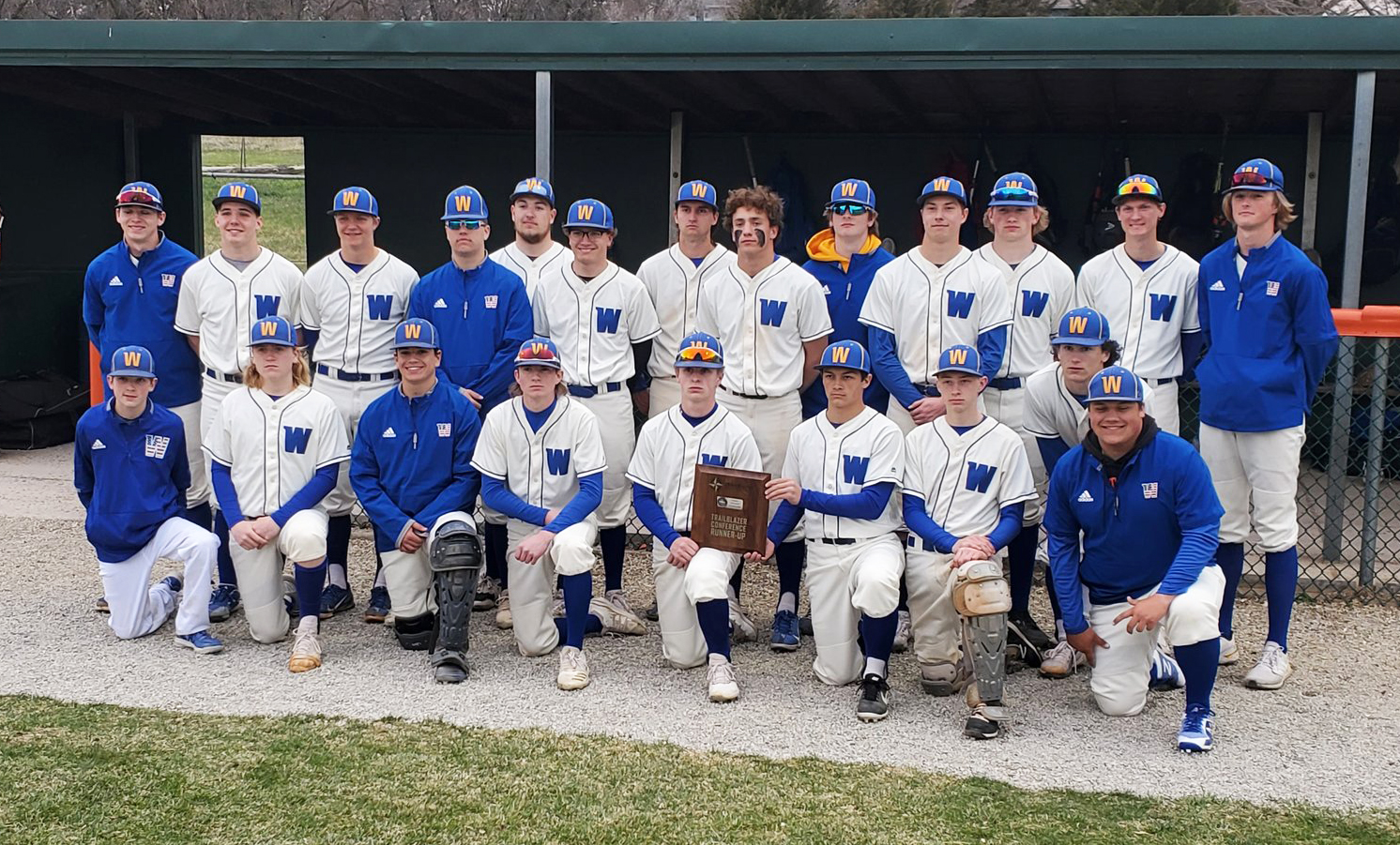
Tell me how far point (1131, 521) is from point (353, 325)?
3112 mm

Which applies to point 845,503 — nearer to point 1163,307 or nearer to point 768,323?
point 768,323

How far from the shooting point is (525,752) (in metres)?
3.81

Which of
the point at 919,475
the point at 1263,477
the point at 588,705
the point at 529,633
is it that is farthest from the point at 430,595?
the point at 1263,477

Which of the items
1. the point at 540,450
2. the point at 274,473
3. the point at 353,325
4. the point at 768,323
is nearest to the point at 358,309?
the point at 353,325

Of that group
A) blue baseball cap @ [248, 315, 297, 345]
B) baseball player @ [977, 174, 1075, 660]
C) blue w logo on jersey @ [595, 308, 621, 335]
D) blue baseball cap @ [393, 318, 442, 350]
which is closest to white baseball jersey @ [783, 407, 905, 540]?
baseball player @ [977, 174, 1075, 660]

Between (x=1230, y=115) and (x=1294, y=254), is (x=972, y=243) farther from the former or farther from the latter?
(x=1294, y=254)

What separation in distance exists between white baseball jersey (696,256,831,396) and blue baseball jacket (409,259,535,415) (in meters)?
0.80

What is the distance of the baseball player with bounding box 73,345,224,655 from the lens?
16.1 ft

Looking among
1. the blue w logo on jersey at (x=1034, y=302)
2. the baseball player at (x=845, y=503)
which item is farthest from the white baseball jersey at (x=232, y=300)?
the blue w logo on jersey at (x=1034, y=302)

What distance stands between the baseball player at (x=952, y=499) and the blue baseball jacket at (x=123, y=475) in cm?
282

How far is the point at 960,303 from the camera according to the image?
4895 mm

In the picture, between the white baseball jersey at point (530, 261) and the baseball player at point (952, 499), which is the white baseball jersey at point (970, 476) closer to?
the baseball player at point (952, 499)

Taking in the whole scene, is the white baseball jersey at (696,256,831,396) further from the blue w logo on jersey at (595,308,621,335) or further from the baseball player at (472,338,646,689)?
the baseball player at (472,338,646,689)

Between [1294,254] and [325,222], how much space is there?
349 inches
